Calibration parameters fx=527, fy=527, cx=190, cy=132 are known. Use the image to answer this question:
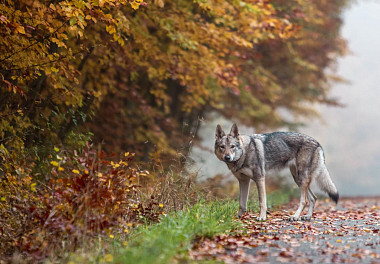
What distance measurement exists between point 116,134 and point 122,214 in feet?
23.8

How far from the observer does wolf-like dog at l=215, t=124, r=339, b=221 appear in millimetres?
9445

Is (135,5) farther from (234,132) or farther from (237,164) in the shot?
(237,164)

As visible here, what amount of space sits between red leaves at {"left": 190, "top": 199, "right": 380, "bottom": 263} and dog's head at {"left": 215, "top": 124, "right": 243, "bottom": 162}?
1154mm

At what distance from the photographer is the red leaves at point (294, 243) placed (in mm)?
6402

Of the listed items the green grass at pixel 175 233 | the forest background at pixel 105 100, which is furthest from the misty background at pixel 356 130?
the green grass at pixel 175 233

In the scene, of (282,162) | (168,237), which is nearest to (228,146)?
(282,162)

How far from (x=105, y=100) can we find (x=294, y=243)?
8.96 meters

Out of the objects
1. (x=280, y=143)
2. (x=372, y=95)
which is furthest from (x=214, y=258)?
(x=372, y=95)

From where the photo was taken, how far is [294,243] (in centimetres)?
720

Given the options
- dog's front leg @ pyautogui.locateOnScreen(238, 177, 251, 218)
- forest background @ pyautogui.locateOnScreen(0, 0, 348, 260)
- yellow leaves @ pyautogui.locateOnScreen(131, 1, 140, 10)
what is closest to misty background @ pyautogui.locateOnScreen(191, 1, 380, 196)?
forest background @ pyautogui.locateOnScreen(0, 0, 348, 260)

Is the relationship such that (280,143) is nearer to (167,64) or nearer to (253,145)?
(253,145)

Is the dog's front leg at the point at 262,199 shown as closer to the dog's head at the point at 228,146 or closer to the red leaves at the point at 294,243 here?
the red leaves at the point at 294,243

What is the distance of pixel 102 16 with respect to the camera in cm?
889

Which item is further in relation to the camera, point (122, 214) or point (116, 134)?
point (116, 134)
